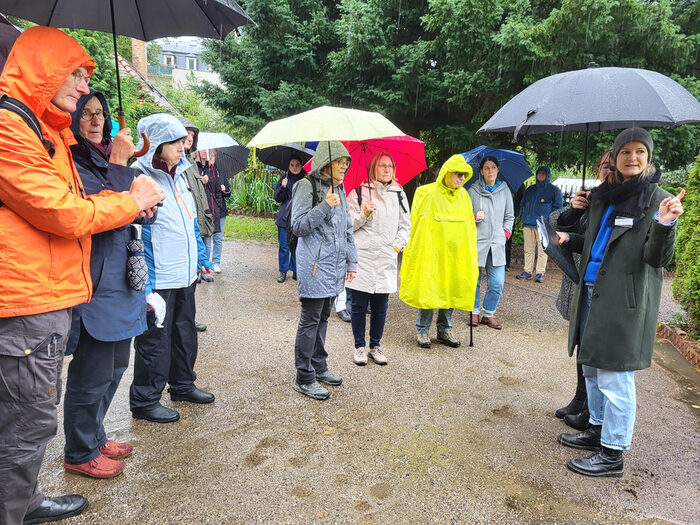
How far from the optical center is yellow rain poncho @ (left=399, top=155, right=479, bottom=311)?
495cm

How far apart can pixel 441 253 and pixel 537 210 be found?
4.71 meters

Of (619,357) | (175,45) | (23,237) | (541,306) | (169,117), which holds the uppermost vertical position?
(175,45)

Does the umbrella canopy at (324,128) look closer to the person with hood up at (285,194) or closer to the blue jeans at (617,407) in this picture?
the blue jeans at (617,407)

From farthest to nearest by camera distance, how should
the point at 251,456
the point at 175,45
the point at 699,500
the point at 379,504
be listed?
the point at 175,45 → the point at 251,456 → the point at 699,500 → the point at 379,504

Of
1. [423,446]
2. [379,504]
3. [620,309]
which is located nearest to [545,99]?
[620,309]

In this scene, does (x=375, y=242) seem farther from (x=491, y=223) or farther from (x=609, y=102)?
(x=609, y=102)

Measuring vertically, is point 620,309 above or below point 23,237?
below

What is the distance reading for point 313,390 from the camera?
3889 millimetres

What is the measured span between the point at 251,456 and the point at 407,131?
845 cm

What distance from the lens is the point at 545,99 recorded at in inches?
130

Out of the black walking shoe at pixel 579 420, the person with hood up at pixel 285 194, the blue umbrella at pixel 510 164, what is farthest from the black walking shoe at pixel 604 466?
the blue umbrella at pixel 510 164

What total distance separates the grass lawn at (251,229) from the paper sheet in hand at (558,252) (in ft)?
28.2

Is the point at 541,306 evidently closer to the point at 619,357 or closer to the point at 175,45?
the point at 619,357

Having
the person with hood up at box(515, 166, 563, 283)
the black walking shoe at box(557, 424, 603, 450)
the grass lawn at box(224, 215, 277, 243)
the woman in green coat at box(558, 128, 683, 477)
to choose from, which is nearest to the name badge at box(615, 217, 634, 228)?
the woman in green coat at box(558, 128, 683, 477)
